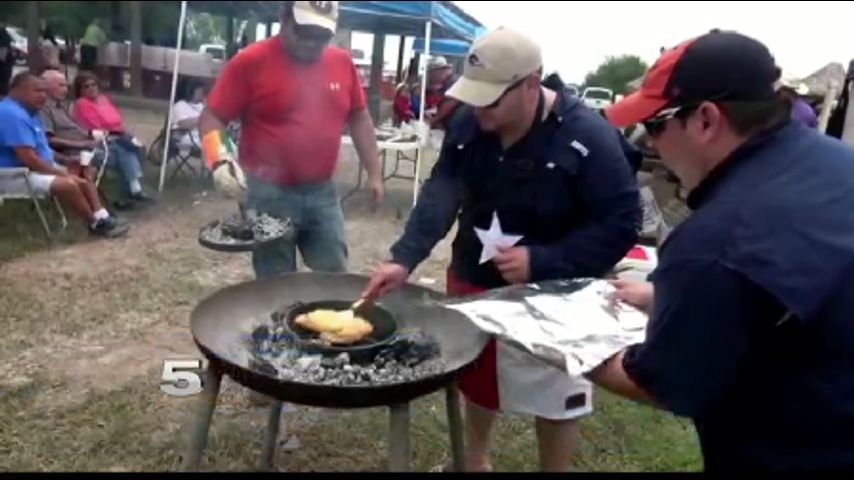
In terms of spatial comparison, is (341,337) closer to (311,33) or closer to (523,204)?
(523,204)

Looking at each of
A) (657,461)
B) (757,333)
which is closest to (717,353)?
(757,333)

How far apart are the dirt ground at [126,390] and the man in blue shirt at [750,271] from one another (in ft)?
5.82

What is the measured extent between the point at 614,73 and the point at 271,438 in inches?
478

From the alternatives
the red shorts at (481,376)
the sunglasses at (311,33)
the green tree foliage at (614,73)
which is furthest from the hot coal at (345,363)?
the green tree foliage at (614,73)

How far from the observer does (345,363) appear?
197 cm

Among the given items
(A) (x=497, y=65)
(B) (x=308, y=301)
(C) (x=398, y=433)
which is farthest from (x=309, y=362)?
(A) (x=497, y=65)

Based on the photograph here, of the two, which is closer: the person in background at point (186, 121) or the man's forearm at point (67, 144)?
the man's forearm at point (67, 144)

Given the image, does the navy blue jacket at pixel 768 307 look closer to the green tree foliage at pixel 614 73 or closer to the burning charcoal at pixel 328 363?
the burning charcoal at pixel 328 363

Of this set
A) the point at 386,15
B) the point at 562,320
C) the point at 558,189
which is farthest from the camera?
the point at 386,15

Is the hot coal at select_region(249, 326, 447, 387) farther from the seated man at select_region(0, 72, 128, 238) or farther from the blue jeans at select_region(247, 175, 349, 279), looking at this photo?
the seated man at select_region(0, 72, 128, 238)

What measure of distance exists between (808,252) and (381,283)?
1.39 meters

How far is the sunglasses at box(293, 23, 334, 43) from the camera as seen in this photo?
2952 millimetres

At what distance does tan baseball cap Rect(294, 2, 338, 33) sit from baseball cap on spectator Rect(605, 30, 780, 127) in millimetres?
1982

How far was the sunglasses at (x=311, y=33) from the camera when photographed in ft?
9.69
